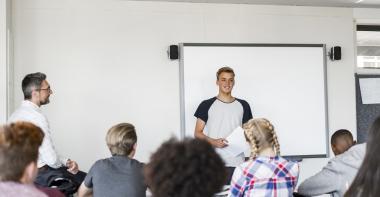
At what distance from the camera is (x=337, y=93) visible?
5.11 meters

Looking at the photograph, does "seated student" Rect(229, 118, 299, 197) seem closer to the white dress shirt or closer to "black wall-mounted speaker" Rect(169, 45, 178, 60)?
the white dress shirt

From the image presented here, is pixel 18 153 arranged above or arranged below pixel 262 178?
above

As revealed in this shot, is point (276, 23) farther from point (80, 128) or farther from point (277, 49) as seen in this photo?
point (80, 128)

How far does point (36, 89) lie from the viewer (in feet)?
10.7

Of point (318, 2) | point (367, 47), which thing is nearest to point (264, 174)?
point (318, 2)

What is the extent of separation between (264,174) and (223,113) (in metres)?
2.05

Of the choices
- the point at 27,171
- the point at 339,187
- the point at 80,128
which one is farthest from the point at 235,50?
the point at 27,171

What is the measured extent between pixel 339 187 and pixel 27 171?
165 cm

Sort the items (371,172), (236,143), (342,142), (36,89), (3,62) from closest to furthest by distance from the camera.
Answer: (371,172), (342,142), (36,89), (3,62), (236,143)

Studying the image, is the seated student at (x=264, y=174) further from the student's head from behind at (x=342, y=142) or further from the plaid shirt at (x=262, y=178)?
the student's head from behind at (x=342, y=142)

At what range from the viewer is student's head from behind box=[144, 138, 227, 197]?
1188 mm

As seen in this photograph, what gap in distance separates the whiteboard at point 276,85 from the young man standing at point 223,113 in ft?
0.94

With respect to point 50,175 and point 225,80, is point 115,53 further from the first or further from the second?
point 50,175

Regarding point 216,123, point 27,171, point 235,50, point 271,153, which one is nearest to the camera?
point 27,171
